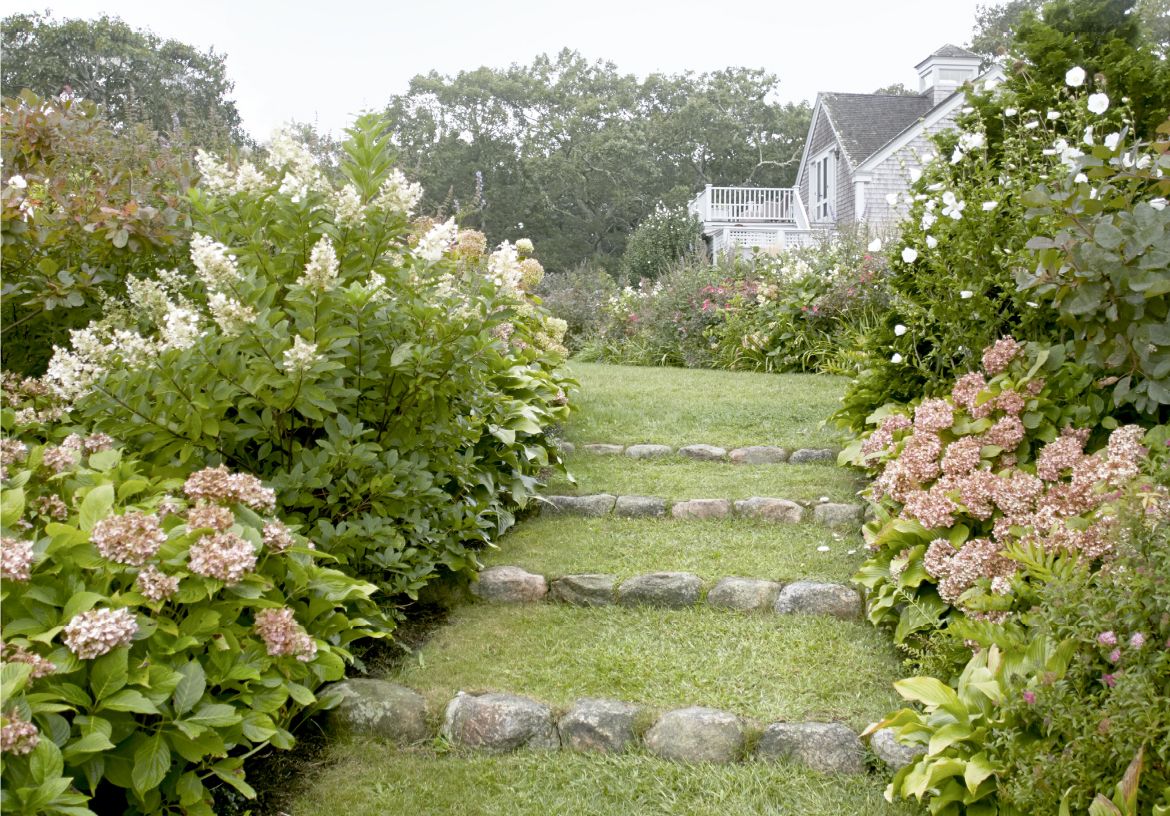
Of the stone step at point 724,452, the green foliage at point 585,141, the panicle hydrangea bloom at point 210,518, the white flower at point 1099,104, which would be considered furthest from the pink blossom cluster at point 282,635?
the green foliage at point 585,141

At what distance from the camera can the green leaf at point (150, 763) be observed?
1896mm

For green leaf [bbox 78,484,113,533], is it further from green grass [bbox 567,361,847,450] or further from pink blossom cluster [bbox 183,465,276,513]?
green grass [bbox 567,361,847,450]

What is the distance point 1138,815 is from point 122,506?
2479 mm

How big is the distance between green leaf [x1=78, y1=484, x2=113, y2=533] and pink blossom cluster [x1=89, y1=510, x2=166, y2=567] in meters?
0.12

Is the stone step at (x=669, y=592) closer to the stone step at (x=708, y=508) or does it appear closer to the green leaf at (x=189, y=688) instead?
the stone step at (x=708, y=508)

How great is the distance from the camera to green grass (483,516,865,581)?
3742 mm

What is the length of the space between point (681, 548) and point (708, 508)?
0.50 m

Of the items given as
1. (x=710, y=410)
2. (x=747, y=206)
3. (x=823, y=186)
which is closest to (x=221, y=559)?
(x=710, y=410)

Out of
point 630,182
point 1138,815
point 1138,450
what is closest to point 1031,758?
point 1138,815

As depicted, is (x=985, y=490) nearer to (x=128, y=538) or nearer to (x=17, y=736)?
(x=128, y=538)

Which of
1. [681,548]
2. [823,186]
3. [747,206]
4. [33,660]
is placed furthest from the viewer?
[747,206]

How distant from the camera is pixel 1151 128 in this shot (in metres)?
4.63

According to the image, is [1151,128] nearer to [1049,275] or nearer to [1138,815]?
[1049,275]

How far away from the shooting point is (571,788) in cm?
241
